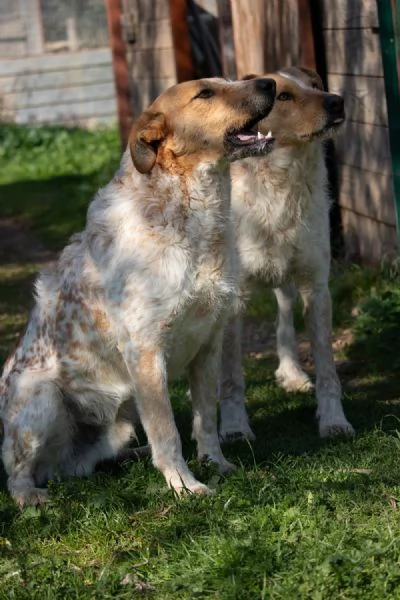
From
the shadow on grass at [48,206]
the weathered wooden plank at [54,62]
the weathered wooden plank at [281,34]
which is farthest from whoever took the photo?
the weathered wooden plank at [54,62]

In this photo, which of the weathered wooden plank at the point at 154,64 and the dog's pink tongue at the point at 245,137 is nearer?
the dog's pink tongue at the point at 245,137

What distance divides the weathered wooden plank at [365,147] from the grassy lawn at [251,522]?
1737 mm

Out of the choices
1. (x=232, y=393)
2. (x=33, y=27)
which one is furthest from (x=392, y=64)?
(x=33, y=27)

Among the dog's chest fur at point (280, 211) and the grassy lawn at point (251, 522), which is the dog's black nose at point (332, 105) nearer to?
the dog's chest fur at point (280, 211)

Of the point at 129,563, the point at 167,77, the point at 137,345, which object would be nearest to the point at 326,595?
the point at 129,563

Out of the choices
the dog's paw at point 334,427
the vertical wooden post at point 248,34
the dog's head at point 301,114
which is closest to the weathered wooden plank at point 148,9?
the vertical wooden post at point 248,34

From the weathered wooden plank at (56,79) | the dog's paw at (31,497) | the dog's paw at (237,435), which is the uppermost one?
the weathered wooden plank at (56,79)

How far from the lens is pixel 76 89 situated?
19391 millimetres

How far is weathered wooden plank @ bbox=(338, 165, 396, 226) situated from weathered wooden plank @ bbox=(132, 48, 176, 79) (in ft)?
11.4

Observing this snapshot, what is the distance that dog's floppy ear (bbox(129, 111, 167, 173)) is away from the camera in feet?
16.3

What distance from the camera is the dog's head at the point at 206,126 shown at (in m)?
5.01

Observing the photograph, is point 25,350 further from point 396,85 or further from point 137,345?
point 396,85

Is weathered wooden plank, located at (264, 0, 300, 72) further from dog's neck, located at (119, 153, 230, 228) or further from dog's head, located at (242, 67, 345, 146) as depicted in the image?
dog's neck, located at (119, 153, 230, 228)


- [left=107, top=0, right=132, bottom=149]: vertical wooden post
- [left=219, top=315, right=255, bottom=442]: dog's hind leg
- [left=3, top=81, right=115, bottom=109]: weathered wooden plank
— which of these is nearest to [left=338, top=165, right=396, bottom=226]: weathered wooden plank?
[left=219, top=315, right=255, bottom=442]: dog's hind leg
